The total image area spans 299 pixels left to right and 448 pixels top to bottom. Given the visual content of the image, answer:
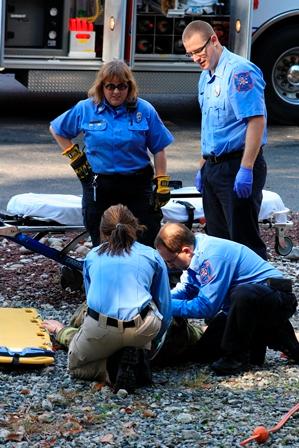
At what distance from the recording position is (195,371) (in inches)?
247

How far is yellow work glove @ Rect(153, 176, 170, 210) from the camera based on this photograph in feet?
23.2

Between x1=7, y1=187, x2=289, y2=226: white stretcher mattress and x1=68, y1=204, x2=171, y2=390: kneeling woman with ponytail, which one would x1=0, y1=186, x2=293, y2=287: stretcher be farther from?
x1=68, y1=204, x2=171, y2=390: kneeling woman with ponytail

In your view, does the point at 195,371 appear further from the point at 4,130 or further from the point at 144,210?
the point at 4,130

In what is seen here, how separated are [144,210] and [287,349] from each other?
133 centimetres

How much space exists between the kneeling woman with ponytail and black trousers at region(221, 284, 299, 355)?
1.09 ft

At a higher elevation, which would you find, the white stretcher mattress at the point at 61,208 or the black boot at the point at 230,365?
the white stretcher mattress at the point at 61,208

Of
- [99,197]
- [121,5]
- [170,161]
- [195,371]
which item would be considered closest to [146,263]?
[195,371]

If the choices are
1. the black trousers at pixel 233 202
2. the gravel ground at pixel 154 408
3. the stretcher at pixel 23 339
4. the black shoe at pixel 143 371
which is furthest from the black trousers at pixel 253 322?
the stretcher at pixel 23 339

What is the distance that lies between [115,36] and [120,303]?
25.0 ft

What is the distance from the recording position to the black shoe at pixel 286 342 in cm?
624

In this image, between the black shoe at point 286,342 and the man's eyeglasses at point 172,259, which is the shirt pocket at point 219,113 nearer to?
the man's eyeglasses at point 172,259

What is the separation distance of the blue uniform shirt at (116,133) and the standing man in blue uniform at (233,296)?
88 cm

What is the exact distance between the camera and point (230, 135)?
6.86 m

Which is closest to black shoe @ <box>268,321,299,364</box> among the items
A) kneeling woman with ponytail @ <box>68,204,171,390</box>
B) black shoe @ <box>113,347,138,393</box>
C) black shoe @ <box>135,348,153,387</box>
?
kneeling woman with ponytail @ <box>68,204,171,390</box>
